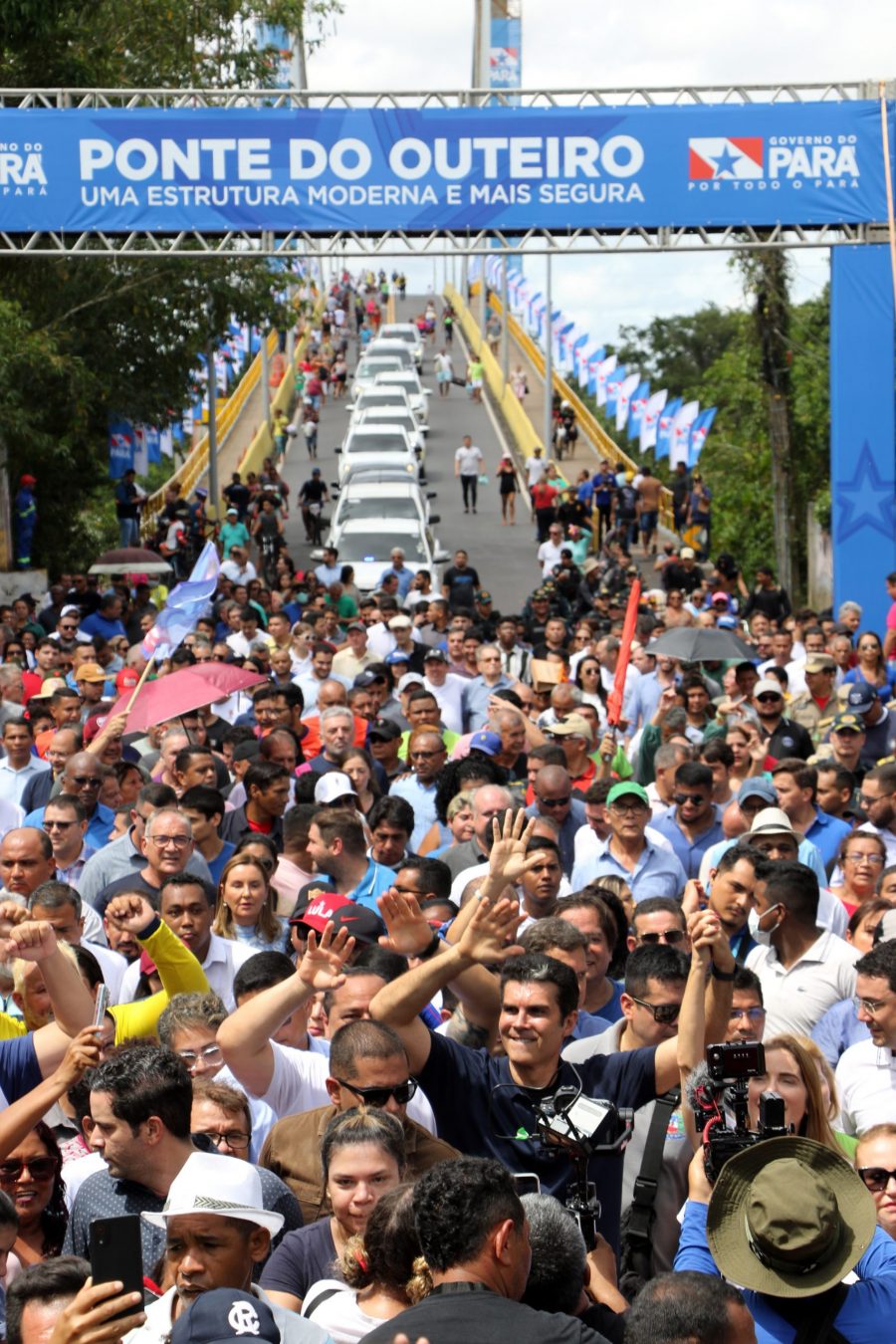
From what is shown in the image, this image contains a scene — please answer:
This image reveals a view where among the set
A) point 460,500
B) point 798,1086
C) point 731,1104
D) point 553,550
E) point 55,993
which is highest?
point 731,1104

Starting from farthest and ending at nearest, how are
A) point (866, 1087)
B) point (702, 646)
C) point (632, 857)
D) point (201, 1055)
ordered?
point (702, 646) < point (632, 857) < point (866, 1087) < point (201, 1055)

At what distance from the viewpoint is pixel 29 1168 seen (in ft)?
17.7

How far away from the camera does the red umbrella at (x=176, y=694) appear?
11.4 m

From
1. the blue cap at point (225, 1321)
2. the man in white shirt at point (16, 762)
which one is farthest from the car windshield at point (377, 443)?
the blue cap at point (225, 1321)

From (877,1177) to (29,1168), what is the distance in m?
2.38

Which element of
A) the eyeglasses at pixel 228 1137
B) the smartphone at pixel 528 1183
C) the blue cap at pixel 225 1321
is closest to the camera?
the blue cap at pixel 225 1321

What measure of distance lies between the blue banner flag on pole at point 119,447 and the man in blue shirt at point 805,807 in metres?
19.3

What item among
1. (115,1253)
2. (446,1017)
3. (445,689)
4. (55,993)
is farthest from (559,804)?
(115,1253)

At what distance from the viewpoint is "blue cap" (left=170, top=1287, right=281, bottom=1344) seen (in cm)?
385

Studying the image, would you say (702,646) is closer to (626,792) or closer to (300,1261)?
(626,792)

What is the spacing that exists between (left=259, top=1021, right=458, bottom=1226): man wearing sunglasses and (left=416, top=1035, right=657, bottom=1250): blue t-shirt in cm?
11

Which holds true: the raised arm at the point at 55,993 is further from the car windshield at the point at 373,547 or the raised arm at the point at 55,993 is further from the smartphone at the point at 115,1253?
the car windshield at the point at 373,547

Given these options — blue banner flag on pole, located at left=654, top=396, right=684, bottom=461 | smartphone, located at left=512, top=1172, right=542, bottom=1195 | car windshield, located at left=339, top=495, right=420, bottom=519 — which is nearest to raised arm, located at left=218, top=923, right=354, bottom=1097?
smartphone, located at left=512, top=1172, right=542, bottom=1195

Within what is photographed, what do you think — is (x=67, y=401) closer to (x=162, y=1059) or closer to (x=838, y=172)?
(x=838, y=172)
